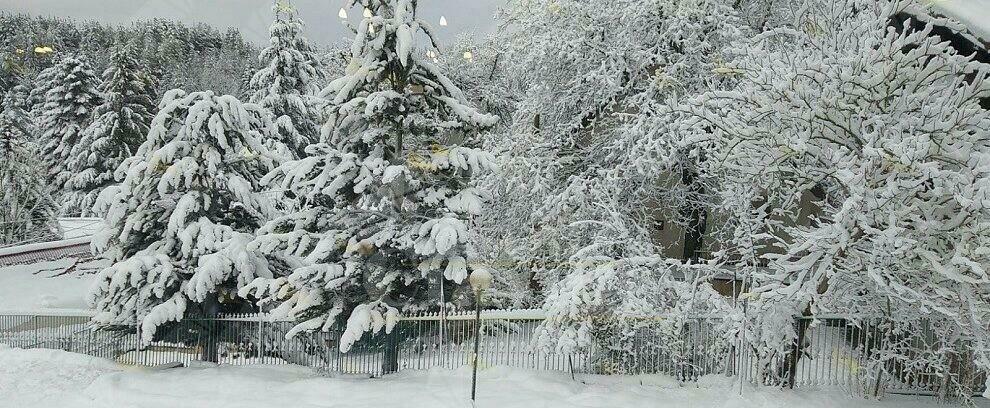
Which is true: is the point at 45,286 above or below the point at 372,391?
below

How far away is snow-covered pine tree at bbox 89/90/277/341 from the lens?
11852 millimetres

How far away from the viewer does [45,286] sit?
888 inches

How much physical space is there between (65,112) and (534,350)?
37.7m

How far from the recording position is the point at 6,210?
3100 cm

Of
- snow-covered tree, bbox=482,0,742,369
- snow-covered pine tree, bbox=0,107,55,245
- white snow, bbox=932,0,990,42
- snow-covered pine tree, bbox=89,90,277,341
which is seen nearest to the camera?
white snow, bbox=932,0,990,42

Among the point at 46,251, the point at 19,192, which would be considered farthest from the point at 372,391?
the point at 19,192

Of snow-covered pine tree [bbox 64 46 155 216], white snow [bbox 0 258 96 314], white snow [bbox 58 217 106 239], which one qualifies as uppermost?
snow-covered pine tree [bbox 64 46 155 216]

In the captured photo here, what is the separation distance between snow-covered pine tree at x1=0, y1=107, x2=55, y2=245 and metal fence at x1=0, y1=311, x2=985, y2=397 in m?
21.0

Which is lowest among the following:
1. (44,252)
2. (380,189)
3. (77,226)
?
(44,252)

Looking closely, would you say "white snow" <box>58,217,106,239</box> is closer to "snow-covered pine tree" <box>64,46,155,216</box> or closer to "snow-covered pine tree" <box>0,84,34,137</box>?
"snow-covered pine tree" <box>64,46,155,216</box>

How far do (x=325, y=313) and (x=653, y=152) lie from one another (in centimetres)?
769

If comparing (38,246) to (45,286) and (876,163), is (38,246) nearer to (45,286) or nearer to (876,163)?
(45,286)

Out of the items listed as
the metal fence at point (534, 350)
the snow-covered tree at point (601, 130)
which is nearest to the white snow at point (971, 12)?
the snow-covered tree at point (601, 130)

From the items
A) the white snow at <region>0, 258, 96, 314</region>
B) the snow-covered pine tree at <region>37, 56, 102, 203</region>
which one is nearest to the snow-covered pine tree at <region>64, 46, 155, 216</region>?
the snow-covered pine tree at <region>37, 56, 102, 203</region>
